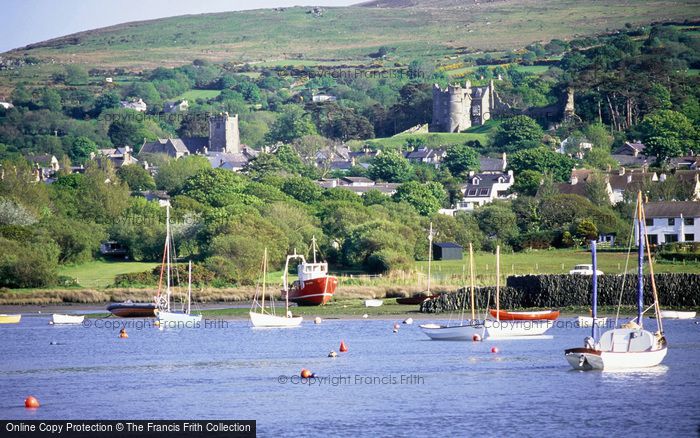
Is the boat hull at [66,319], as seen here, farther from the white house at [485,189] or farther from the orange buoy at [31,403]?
the white house at [485,189]

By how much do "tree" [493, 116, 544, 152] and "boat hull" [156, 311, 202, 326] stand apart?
10983cm

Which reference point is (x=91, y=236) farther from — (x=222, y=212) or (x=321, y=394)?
(x=321, y=394)

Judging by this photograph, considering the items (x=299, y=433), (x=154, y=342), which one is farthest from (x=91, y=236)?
(x=299, y=433)

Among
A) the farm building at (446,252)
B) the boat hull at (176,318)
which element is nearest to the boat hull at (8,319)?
the boat hull at (176,318)

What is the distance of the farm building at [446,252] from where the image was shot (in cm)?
9306

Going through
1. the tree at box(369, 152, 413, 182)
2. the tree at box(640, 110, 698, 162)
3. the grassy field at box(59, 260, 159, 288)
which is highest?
the tree at box(640, 110, 698, 162)

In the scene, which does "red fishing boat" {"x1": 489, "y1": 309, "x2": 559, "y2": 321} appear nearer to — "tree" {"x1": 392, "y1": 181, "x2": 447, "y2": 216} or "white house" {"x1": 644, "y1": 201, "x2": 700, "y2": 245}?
"white house" {"x1": 644, "y1": 201, "x2": 700, "y2": 245}

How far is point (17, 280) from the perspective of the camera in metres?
81.1

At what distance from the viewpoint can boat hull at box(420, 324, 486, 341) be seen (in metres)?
54.5

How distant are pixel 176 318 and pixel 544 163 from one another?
8108 centimetres

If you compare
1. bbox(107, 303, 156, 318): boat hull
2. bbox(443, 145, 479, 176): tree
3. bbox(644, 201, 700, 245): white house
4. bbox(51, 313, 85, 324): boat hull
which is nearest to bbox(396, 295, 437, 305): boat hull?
bbox(107, 303, 156, 318): boat hull

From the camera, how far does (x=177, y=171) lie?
152125 mm

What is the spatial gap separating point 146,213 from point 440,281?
35.5m

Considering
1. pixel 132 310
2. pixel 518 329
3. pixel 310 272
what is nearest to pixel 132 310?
pixel 132 310
